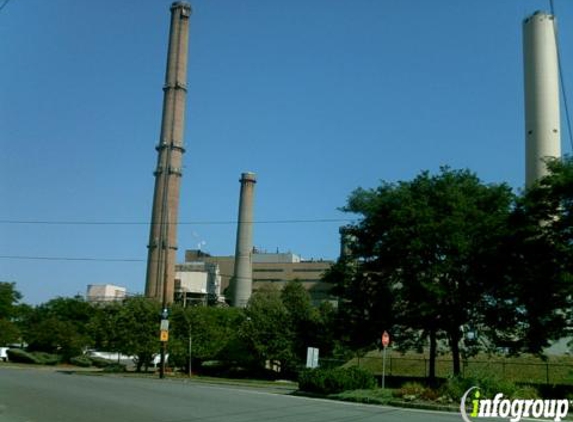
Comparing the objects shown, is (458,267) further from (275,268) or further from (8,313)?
(275,268)

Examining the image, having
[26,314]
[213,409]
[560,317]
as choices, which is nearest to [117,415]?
[213,409]

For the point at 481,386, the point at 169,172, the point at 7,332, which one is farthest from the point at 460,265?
the point at 169,172

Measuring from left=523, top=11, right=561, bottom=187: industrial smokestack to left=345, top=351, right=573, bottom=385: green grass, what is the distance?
25.5 metres

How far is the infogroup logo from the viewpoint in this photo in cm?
1805

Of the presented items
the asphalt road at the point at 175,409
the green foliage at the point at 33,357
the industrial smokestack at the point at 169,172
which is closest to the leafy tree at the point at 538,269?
the asphalt road at the point at 175,409

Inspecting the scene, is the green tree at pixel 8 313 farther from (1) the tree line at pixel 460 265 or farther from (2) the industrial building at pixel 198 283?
(1) the tree line at pixel 460 265

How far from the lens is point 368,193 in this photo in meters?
39.8

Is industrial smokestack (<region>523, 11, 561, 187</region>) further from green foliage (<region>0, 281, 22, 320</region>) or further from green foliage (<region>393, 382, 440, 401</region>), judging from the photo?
green foliage (<region>0, 281, 22, 320</region>)

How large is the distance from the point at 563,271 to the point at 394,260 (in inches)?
413

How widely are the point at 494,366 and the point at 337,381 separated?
22855 mm

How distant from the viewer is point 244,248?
364 ft

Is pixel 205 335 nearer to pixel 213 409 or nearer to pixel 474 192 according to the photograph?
pixel 474 192

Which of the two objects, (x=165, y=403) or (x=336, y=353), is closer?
(x=165, y=403)

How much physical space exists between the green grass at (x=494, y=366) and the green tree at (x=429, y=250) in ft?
19.7
